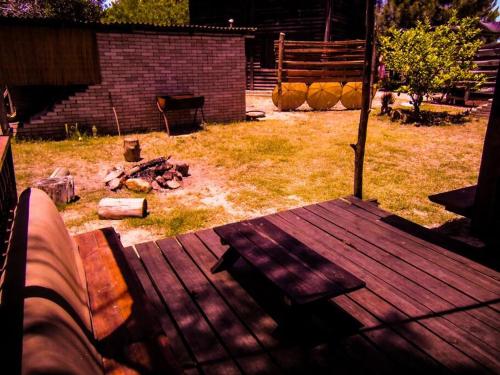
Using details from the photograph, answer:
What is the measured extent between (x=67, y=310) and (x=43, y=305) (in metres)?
0.25

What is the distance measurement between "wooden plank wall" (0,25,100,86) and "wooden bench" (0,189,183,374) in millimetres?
8659

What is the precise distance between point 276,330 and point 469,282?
1805mm

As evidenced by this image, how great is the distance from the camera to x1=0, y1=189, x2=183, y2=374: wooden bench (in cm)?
Answer: 146

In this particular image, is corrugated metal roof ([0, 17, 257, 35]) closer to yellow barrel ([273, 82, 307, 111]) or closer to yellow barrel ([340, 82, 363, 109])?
yellow barrel ([273, 82, 307, 111])

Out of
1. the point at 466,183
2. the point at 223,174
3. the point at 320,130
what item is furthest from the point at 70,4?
the point at 466,183

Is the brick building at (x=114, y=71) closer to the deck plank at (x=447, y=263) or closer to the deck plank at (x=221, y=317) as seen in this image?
the deck plank at (x=221, y=317)

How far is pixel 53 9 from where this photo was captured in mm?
23750

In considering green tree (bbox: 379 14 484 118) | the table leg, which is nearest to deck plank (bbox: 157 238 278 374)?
the table leg

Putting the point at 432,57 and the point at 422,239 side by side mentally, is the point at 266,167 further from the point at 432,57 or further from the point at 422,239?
the point at 432,57

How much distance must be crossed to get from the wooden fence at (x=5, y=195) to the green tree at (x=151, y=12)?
1599 inches

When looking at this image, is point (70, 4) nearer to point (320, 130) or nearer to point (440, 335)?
point (320, 130)

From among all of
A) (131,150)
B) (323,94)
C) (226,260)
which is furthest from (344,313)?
(323,94)

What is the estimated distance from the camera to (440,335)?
2623 millimetres

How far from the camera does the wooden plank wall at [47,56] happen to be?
9.75 meters
